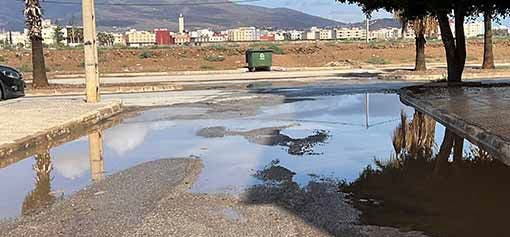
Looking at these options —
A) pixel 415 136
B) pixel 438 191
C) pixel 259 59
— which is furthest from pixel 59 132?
pixel 259 59

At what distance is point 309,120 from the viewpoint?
16656mm

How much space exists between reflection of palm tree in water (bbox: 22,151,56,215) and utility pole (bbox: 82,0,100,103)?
425 inches

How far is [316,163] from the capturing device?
34.6 ft

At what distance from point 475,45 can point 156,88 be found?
52607 millimetres

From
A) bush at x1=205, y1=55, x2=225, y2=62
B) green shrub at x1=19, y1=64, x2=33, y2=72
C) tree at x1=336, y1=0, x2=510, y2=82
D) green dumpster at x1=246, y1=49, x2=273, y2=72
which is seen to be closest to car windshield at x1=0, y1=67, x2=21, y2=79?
tree at x1=336, y1=0, x2=510, y2=82

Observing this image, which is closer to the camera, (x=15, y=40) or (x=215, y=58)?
(x=215, y=58)

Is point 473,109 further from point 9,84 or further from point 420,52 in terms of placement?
point 420,52

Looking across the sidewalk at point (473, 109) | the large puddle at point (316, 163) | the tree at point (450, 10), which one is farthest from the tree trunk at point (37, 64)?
the sidewalk at point (473, 109)

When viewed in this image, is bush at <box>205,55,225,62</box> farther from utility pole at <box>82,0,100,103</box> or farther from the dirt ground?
utility pole at <box>82,0,100,103</box>

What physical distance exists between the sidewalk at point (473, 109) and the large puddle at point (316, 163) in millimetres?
308

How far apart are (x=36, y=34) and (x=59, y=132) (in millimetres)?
18123

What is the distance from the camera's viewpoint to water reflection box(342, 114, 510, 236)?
7.00 m

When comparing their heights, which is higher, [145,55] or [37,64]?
[145,55]

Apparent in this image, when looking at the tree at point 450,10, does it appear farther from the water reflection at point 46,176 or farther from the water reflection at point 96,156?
the water reflection at point 46,176
